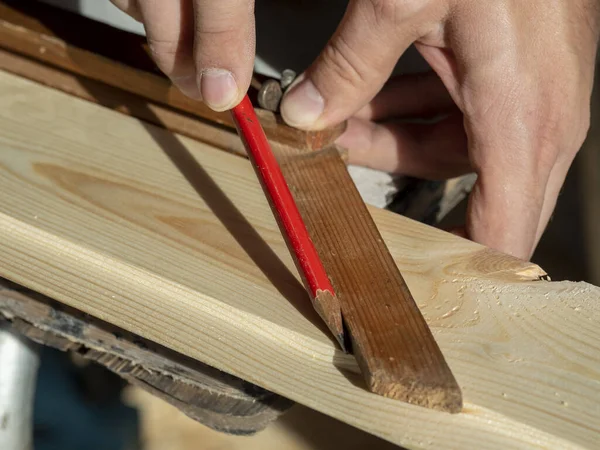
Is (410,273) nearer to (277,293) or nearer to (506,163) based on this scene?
(277,293)

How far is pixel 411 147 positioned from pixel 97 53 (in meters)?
0.56

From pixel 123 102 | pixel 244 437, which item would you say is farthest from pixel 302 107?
pixel 244 437

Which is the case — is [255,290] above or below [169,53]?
below

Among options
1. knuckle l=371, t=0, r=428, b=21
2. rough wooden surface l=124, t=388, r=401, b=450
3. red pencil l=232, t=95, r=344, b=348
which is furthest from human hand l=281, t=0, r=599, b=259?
rough wooden surface l=124, t=388, r=401, b=450

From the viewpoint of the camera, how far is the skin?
0.98 metres

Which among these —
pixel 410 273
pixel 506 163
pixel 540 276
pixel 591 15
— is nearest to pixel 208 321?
pixel 410 273

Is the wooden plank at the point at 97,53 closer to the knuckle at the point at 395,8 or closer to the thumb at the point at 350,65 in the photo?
the thumb at the point at 350,65

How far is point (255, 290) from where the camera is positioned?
0.83m

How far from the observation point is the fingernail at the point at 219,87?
923 millimetres

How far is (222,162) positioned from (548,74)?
516 mm

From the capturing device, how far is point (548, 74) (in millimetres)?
1107

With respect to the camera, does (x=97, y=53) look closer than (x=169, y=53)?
No

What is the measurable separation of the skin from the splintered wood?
11 centimetres

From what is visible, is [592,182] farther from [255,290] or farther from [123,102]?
[255,290]
